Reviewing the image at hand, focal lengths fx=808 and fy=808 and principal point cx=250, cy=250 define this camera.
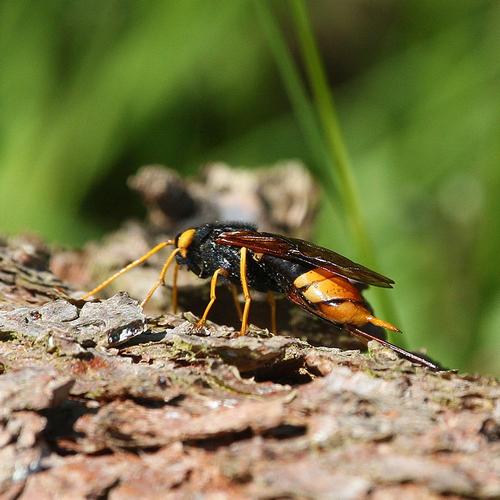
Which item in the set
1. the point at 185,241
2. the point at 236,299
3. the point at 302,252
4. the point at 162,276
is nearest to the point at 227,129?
the point at 185,241

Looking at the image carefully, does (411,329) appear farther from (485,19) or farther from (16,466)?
(16,466)

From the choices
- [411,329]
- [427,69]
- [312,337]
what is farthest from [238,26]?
[312,337]

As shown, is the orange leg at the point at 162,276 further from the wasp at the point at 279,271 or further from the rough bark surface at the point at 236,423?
→ the rough bark surface at the point at 236,423

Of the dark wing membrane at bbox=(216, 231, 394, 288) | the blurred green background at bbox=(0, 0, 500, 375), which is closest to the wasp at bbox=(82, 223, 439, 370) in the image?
the dark wing membrane at bbox=(216, 231, 394, 288)

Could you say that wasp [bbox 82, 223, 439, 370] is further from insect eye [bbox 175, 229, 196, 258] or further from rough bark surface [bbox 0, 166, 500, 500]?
rough bark surface [bbox 0, 166, 500, 500]

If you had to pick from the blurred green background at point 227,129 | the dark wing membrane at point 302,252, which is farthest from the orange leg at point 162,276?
the blurred green background at point 227,129

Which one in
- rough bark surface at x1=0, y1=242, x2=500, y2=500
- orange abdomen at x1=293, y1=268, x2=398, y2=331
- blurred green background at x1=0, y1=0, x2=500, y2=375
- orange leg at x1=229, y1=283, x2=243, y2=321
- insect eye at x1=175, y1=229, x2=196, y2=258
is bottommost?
rough bark surface at x1=0, y1=242, x2=500, y2=500
